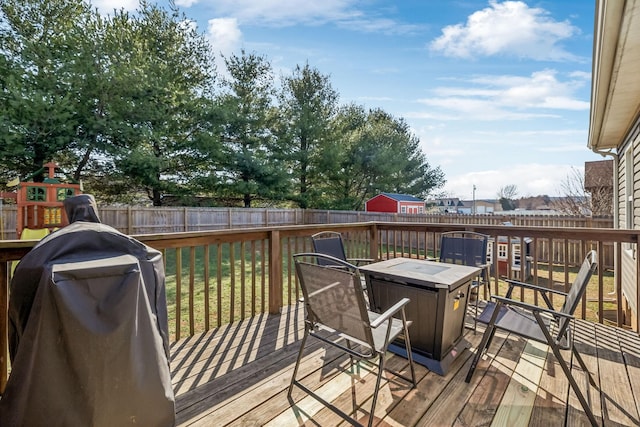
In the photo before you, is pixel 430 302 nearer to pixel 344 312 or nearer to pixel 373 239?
pixel 344 312

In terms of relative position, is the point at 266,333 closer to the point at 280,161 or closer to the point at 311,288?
the point at 311,288

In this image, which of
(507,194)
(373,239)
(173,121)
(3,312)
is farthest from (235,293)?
(507,194)

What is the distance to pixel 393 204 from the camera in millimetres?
15812

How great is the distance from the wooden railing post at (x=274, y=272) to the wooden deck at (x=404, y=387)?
0.66m

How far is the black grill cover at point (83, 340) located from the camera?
112 cm

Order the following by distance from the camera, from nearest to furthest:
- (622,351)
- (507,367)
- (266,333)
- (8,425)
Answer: (8,425), (507,367), (622,351), (266,333)

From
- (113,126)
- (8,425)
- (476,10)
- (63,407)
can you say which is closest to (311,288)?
(63,407)

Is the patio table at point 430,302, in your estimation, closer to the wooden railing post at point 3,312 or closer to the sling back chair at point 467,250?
the sling back chair at point 467,250

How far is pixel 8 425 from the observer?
1119 millimetres

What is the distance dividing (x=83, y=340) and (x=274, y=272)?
94.2 inches

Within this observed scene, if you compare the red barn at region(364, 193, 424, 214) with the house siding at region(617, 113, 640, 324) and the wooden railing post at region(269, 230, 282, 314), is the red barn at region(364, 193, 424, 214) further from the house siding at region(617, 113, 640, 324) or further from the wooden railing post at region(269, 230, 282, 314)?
the wooden railing post at region(269, 230, 282, 314)

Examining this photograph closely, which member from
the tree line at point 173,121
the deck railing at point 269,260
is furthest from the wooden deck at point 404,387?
the tree line at point 173,121

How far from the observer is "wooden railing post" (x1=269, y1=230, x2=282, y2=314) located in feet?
11.3

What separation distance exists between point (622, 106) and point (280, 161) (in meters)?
14.1
